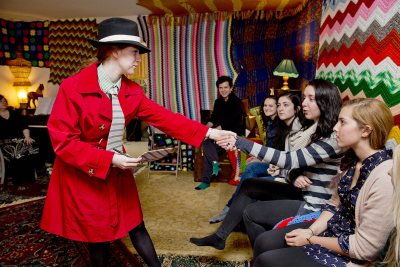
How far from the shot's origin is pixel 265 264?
128 centimetres

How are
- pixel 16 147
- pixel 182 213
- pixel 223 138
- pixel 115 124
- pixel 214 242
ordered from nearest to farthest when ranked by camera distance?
pixel 115 124, pixel 223 138, pixel 214 242, pixel 182 213, pixel 16 147

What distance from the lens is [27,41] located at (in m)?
5.70

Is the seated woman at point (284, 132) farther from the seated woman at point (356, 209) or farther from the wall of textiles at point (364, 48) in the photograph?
the seated woman at point (356, 209)

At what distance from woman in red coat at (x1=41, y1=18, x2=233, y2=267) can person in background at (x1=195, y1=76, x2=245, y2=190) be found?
248 cm

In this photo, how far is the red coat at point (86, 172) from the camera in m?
1.32

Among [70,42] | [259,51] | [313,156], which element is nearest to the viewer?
[313,156]

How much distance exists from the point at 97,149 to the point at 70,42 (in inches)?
200

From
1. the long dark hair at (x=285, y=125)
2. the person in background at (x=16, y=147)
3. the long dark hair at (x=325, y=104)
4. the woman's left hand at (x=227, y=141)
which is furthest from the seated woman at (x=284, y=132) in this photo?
the person in background at (x=16, y=147)

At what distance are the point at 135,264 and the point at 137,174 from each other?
8.53ft

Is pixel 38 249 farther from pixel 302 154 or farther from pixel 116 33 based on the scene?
pixel 302 154

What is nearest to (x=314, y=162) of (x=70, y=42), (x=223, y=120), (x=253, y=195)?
(x=253, y=195)

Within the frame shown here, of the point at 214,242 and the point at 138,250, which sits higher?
the point at 138,250

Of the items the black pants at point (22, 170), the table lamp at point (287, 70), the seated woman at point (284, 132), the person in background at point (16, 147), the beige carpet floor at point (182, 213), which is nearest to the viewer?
the seated woman at point (284, 132)

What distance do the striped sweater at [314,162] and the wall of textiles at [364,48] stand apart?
0.47 m
